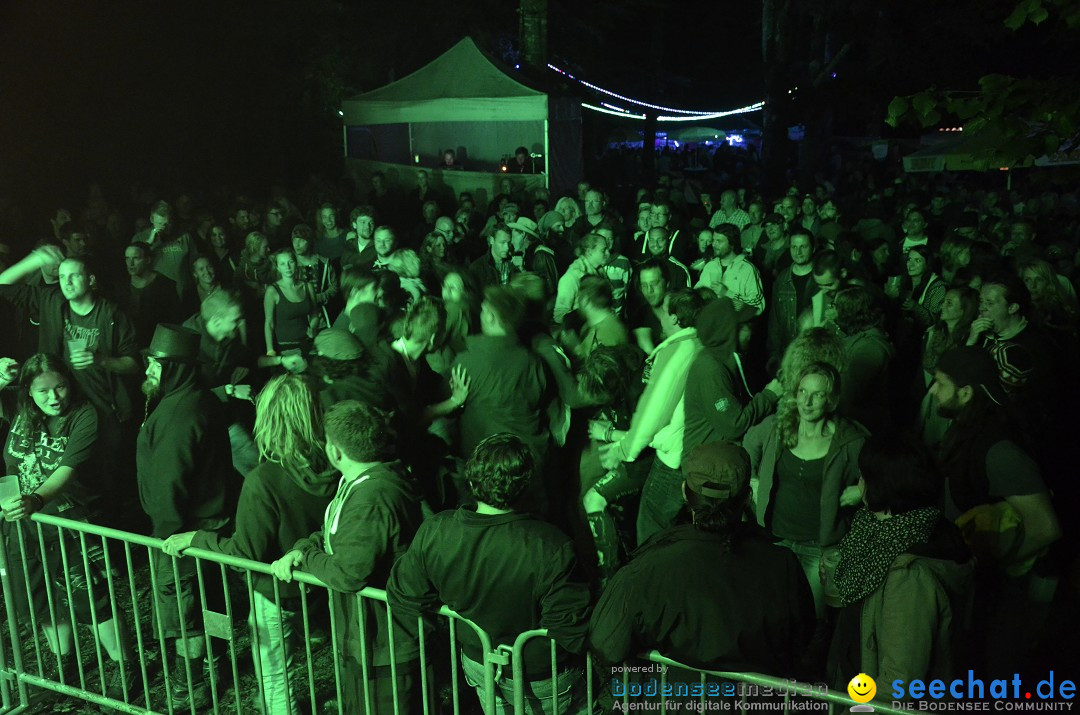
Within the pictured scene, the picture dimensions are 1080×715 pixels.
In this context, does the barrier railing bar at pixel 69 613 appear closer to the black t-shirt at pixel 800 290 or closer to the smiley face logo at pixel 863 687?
the smiley face logo at pixel 863 687

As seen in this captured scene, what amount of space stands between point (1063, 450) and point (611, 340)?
309 cm

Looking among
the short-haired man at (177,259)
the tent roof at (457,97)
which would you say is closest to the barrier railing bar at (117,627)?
the short-haired man at (177,259)

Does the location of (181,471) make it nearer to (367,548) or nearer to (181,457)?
(181,457)

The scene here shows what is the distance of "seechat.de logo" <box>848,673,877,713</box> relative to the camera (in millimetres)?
2834

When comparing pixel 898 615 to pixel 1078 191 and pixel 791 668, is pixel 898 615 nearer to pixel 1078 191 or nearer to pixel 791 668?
pixel 791 668

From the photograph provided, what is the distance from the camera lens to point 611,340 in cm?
574

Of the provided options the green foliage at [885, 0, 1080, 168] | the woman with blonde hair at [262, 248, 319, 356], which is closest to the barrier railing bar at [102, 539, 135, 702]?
the woman with blonde hair at [262, 248, 319, 356]

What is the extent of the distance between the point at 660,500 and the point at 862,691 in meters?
2.01

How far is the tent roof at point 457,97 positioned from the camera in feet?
45.9

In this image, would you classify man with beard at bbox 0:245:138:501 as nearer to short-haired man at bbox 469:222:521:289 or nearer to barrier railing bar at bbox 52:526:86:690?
barrier railing bar at bbox 52:526:86:690

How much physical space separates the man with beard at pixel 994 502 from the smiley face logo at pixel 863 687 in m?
0.88

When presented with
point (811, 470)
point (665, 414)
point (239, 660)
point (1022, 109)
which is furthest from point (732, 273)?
point (239, 660)

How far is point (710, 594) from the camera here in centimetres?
293

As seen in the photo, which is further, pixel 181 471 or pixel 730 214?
pixel 730 214
